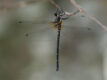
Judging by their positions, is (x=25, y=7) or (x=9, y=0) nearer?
(x=9, y=0)

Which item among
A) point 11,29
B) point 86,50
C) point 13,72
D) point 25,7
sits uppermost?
point 25,7

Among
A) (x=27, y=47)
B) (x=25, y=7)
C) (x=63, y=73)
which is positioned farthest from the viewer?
(x=25, y=7)

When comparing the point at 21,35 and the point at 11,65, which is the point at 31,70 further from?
the point at 21,35

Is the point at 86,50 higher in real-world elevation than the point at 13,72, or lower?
higher

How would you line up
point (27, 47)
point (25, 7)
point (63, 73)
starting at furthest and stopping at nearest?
point (25, 7), point (27, 47), point (63, 73)

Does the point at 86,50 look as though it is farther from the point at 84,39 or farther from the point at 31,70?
the point at 31,70

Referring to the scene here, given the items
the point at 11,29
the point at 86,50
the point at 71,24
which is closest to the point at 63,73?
the point at 86,50

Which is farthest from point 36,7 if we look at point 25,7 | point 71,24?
point 71,24
